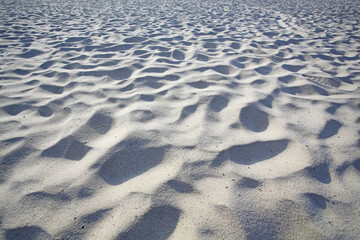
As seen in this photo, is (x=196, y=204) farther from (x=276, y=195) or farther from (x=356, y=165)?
(x=356, y=165)

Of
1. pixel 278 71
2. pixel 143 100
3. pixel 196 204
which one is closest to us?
pixel 196 204

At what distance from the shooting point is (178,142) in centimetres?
163

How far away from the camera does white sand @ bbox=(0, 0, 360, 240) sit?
116 centimetres

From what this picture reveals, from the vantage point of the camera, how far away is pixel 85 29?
14.8ft

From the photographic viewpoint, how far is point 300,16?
19.5 ft

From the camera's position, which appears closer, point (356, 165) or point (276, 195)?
point (276, 195)

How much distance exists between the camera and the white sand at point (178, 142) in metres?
1.16

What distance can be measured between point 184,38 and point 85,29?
7.18 ft

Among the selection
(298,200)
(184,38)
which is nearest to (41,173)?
(298,200)

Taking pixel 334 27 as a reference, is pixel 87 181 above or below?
below

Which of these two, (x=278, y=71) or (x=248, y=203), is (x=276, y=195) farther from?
(x=278, y=71)

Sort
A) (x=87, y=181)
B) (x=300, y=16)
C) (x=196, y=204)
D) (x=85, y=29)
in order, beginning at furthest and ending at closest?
(x=300, y=16), (x=85, y=29), (x=87, y=181), (x=196, y=204)

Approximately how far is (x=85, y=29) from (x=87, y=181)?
4.16m

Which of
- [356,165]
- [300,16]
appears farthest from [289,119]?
[300,16]
